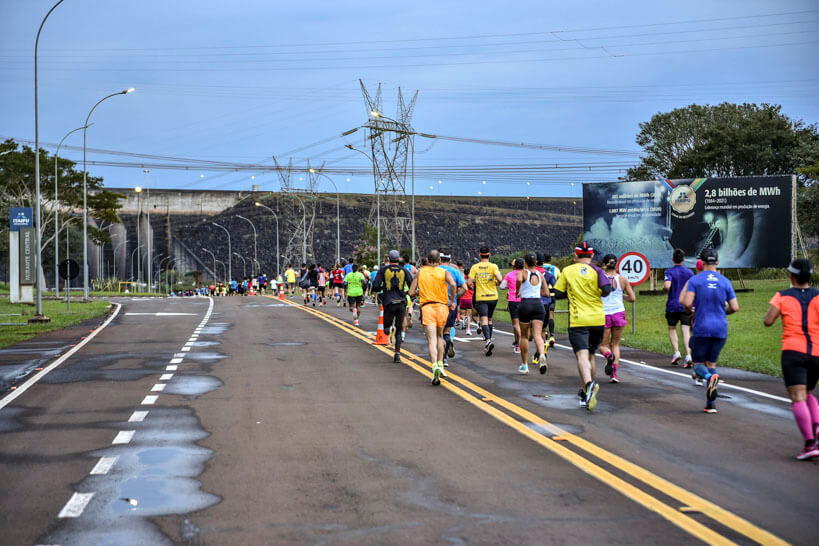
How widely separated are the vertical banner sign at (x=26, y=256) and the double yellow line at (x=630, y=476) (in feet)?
102

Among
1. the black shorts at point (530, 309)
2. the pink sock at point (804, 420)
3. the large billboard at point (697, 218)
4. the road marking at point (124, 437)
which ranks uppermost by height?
the large billboard at point (697, 218)

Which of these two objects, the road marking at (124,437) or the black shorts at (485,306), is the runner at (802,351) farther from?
the black shorts at (485,306)

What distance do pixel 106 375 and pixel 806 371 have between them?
10.9m

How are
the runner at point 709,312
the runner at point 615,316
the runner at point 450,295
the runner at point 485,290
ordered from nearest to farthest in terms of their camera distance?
the runner at point 709,312 < the runner at point 615,316 < the runner at point 450,295 < the runner at point 485,290

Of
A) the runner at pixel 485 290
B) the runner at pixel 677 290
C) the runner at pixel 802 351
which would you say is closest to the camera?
the runner at pixel 802 351

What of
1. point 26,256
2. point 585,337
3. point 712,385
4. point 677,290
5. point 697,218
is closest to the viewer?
point 712,385

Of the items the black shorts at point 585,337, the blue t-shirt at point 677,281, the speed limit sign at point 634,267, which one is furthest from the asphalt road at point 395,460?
the speed limit sign at point 634,267

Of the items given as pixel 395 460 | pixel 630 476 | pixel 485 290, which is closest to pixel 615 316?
pixel 485 290

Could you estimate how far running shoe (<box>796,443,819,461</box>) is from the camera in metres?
8.16

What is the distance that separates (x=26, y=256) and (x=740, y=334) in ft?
93.2

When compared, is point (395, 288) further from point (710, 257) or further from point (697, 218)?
point (697, 218)

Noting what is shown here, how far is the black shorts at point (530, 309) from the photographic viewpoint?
15086mm

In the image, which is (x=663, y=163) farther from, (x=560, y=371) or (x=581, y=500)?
(x=581, y=500)

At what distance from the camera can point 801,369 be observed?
838 centimetres
